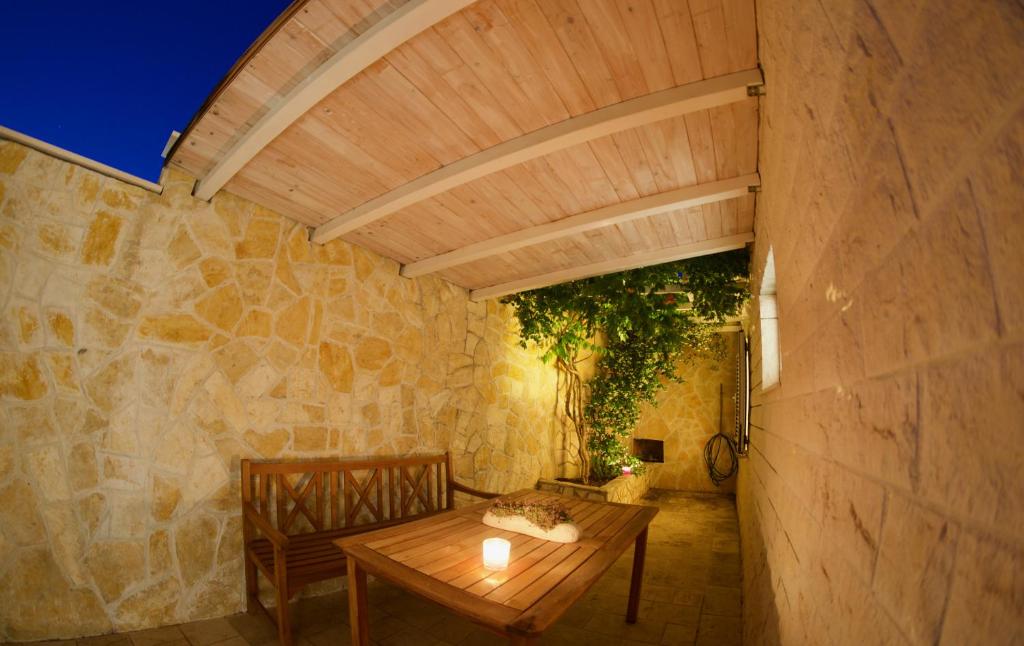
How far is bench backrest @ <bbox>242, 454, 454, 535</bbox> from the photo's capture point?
2.86 m

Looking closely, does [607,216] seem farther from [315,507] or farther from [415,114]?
[315,507]

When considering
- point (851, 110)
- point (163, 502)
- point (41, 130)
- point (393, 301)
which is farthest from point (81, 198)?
point (851, 110)

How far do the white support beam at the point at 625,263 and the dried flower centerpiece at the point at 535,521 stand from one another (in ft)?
7.36

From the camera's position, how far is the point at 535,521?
8.08 feet

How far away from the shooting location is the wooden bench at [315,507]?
242cm

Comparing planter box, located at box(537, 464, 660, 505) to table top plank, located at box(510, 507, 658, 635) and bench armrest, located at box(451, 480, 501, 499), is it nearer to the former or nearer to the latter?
bench armrest, located at box(451, 480, 501, 499)

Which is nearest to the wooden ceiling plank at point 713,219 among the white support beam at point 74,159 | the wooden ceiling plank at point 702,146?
the wooden ceiling plank at point 702,146

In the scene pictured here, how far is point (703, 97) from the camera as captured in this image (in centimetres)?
185

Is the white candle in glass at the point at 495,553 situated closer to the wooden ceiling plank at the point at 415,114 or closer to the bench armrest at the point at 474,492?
the bench armrest at the point at 474,492

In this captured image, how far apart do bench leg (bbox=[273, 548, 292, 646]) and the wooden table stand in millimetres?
401

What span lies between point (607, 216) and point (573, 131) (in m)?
0.95

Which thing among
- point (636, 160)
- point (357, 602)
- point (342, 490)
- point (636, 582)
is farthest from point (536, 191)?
point (636, 582)

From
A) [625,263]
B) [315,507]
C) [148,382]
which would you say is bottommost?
[315,507]

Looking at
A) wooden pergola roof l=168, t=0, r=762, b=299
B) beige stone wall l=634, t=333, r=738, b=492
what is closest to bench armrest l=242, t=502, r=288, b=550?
wooden pergola roof l=168, t=0, r=762, b=299
